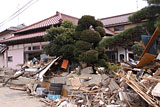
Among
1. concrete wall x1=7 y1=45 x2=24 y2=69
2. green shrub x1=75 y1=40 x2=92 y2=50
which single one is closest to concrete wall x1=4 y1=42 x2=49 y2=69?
concrete wall x1=7 y1=45 x2=24 y2=69

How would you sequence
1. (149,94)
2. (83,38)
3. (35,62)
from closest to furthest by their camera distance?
(149,94) → (83,38) → (35,62)

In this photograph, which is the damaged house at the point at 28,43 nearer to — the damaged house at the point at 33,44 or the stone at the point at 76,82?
the damaged house at the point at 33,44

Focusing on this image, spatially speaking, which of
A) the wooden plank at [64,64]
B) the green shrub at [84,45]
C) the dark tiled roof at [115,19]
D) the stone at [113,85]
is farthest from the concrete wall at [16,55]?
the stone at [113,85]

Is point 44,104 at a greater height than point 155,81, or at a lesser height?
lesser

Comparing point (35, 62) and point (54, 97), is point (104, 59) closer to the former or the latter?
point (54, 97)

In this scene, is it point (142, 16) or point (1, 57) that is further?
point (1, 57)

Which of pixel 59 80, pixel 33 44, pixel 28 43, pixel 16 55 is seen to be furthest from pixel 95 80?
pixel 16 55

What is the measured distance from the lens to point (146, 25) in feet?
25.3

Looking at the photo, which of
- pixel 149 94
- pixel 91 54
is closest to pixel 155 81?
pixel 149 94

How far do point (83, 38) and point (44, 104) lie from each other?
419cm

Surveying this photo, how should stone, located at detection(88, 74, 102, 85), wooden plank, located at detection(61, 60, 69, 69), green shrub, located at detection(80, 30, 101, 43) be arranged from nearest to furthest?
stone, located at detection(88, 74, 102, 85), green shrub, located at detection(80, 30, 101, 43), wooden plank, located at detection(61, 60, 69, 69)

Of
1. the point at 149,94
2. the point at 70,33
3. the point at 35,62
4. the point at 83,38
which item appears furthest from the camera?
the point at 35,62

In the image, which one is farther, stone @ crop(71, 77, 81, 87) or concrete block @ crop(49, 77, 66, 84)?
concrete block @ crop(49, 77, 66, 84)

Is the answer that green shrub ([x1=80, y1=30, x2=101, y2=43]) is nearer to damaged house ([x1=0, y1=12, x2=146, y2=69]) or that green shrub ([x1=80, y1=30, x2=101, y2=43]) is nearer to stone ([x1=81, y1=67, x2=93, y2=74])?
stone ([x1=81, y1=67, x2=93, y2=74])
